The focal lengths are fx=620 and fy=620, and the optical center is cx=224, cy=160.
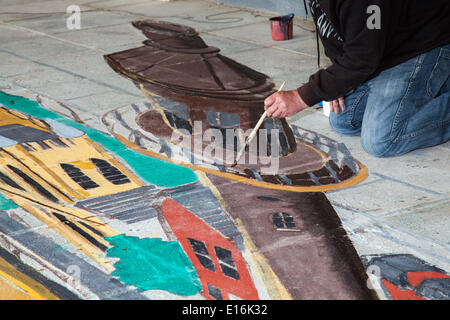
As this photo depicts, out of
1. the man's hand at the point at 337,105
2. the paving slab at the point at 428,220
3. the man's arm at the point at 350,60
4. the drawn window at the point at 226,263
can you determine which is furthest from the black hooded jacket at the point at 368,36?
the drawn window at the point at 226,263

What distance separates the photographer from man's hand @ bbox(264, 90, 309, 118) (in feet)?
8.78

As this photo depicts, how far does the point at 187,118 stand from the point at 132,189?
876 millimetres

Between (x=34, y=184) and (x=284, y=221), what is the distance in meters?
1.11

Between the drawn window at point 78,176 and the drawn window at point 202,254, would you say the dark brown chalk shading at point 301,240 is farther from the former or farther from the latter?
the drawn window at point 78,176

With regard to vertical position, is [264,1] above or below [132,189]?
above

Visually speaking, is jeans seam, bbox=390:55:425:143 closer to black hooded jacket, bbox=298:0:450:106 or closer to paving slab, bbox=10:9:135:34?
black hooded jacket, bbox=298:0:450:106

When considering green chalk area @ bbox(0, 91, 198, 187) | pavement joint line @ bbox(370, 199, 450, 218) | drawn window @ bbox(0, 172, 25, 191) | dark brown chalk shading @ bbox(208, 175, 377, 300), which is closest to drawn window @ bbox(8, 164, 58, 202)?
drawn window @ bbox(0, 172, 25, 191)

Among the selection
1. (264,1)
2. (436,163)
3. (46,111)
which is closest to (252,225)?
(436,163)

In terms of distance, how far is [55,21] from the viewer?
6266 mm

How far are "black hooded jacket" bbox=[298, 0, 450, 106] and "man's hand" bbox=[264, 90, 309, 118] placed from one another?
0.10 ft

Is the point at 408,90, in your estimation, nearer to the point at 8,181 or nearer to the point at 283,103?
the point at 283,103

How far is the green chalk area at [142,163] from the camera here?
108 inches

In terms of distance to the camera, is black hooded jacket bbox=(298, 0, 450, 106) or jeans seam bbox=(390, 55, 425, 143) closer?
black hooded jacket bbox=(298, 0, 450, 106)
